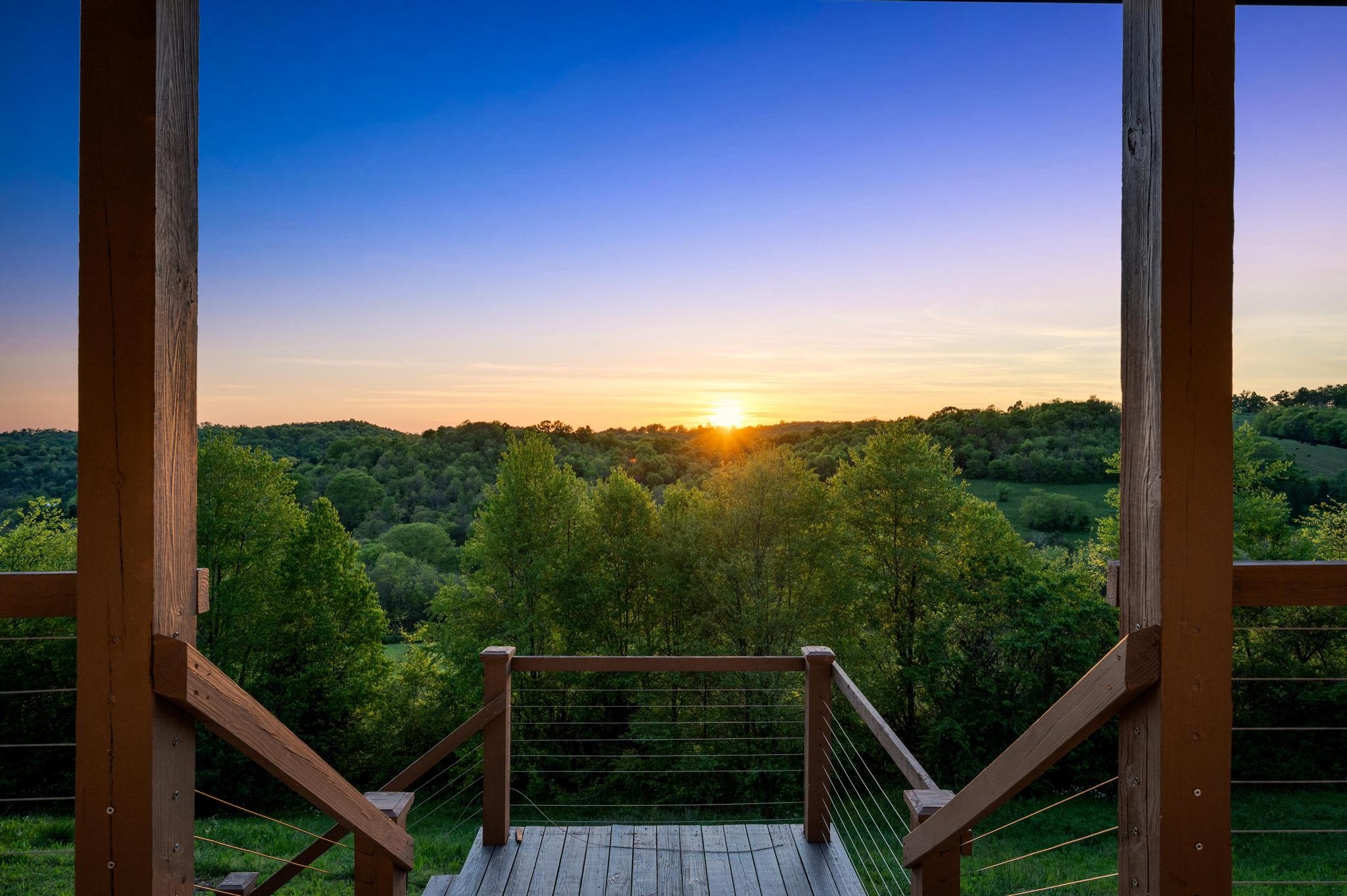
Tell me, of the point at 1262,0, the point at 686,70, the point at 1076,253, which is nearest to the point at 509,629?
the point at 686,70

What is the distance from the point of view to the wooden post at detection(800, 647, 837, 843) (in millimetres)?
3492

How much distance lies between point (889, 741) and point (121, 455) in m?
2.13

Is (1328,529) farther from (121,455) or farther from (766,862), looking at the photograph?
(121,455)

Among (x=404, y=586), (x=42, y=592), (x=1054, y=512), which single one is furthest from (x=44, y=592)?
(x=1054, y=512)

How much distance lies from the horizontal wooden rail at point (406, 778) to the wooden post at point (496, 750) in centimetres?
5

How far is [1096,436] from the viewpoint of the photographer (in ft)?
65.4

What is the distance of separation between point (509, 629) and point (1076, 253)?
41.3ft

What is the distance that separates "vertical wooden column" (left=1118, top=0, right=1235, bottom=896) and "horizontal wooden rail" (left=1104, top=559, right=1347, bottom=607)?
4.8 inches

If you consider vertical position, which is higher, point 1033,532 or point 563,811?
point 1033,532

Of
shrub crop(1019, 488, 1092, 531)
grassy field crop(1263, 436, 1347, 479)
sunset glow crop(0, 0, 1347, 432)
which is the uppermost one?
sunset glow crop(0, 0, 1347, 432)

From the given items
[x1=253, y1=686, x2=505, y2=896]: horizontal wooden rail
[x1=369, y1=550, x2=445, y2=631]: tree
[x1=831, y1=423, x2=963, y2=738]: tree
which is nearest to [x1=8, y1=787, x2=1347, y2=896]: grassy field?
[x1=831, y1=423, x2=963, y2=738]: tree

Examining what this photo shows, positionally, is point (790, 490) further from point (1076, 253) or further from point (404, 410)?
point (404, 410)

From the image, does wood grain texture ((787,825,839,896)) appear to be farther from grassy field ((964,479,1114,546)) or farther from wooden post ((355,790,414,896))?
grassy field ((964,479,1114,546))

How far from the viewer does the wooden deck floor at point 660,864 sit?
119 inches
